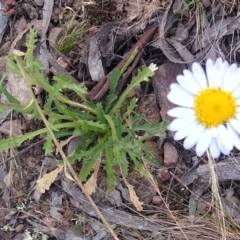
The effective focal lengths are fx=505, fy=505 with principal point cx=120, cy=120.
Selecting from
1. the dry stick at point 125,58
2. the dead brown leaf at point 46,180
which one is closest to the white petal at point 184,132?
the dry stick at point 125,58

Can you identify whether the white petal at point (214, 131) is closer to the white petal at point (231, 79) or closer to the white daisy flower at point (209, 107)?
the white daisy flower at point (209, 107)

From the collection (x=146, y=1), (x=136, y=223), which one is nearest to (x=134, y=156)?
(x=136, y=223)

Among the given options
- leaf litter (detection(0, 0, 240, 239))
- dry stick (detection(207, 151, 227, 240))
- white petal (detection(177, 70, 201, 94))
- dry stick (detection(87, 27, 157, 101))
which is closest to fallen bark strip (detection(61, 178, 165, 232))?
leaf litter (detection(0, 0, 240, 239))

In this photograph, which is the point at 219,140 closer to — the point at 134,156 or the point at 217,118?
the point at 217,118

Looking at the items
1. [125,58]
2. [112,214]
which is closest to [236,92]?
[125,58]

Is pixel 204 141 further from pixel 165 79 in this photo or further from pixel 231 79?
pixel 165 79

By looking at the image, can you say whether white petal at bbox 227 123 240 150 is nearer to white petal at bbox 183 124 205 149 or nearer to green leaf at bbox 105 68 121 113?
white petal at bbox 183 124 205 149
